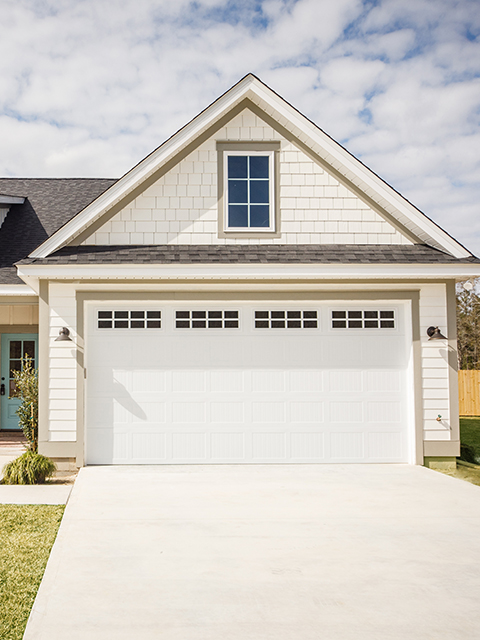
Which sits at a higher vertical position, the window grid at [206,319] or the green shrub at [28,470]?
the window grid at [206,319]

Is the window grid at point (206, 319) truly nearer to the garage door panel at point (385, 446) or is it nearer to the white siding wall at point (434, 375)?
the garage door panel at point (385, 446)

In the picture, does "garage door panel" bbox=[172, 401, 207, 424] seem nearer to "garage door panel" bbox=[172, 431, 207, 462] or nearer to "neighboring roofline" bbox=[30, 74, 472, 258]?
"garage door panel" bbox=[172, 431, 207, 462]

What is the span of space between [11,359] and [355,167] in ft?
27.7

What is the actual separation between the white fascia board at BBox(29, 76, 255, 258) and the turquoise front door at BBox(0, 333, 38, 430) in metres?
4.21

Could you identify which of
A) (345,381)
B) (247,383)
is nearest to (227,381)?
(247,383)

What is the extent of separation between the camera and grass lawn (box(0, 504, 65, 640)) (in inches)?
133

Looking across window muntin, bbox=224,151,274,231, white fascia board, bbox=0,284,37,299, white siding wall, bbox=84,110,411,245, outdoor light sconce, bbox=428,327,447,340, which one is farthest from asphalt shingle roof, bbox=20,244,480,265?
white fascia board, bbox=0,284,37,299

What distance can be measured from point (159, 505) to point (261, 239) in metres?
4.56

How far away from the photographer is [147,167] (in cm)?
823

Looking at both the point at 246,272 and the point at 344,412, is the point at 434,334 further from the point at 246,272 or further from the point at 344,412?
the point at 246,272

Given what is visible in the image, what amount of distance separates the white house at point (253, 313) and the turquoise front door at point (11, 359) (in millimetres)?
3620

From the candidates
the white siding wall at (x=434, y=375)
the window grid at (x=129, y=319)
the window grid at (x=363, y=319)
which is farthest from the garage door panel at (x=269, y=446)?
the window grid at (x=129, y=319)

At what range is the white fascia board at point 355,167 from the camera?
27.5 ft

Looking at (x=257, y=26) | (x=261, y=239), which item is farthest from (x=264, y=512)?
(x=257, y=26)
